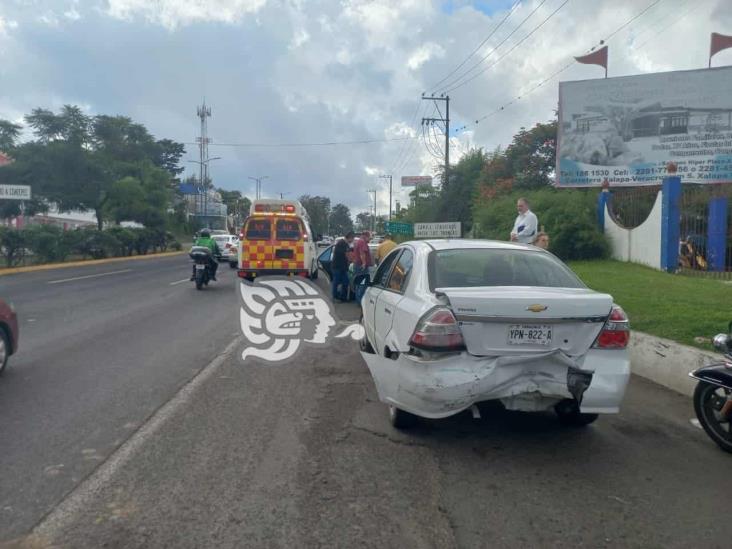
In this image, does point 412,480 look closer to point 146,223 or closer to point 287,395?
point 287,395

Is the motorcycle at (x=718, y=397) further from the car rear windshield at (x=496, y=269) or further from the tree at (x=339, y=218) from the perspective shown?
the tree at (x=339, y=218)

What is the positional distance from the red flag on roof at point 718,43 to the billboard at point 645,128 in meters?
1.73

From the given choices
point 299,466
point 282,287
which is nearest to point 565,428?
point 299,466

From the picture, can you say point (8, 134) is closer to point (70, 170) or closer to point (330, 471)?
point (70, 170)

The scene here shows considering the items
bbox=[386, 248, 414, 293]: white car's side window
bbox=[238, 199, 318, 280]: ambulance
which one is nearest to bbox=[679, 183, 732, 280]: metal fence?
bbox=[238, 199, 318, 280]: ambulance

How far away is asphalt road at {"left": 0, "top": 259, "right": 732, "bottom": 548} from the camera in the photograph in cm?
382

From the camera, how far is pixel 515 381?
4930 millimetres

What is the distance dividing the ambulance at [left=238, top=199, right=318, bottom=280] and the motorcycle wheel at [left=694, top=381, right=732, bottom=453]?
44.9 feet

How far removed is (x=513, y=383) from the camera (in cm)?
492

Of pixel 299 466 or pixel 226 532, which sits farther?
pixel 299 466

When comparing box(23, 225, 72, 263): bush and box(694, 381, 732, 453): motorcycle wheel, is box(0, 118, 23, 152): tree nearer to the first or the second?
box(23, 225, 72, 263): bush

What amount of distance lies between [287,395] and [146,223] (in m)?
42.6

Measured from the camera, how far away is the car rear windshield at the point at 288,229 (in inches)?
729

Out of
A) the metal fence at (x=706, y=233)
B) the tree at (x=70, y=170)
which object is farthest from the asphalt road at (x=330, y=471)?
the tree at (x=70, y=170)
